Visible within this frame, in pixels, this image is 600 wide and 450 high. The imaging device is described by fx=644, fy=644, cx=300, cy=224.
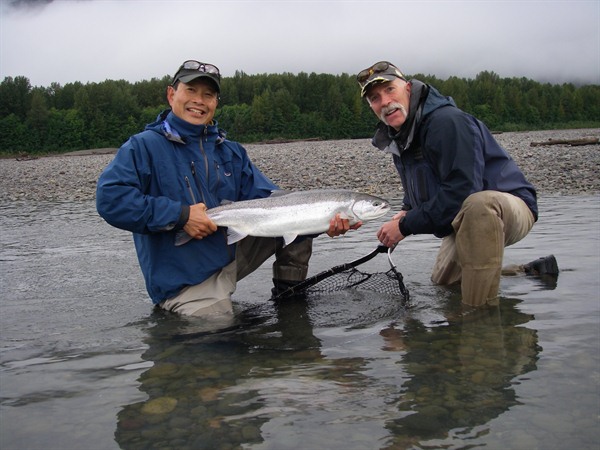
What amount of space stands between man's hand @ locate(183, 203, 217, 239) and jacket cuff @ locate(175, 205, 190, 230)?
1.0 inches

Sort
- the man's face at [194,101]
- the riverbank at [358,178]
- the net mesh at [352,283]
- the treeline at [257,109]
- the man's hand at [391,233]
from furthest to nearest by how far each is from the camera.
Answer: the treeline at [257,109], the riverbank at [358,178], the net mesh at [352,283], the man's face at [194,101], the man's hand at [391,233]

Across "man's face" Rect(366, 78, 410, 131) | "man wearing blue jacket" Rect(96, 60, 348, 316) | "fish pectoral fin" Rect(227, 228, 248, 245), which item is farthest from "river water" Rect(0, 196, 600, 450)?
"man's face" Rect(366, 78, 410, 131)

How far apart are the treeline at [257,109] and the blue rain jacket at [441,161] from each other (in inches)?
3060

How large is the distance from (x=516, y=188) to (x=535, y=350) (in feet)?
6.15

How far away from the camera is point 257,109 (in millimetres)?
86812

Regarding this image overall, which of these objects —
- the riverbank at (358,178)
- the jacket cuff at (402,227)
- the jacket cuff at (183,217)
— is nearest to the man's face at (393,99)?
the jacket cuff at (402,227)

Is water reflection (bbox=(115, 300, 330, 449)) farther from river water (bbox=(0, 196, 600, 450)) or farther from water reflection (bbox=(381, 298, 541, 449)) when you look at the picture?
water reflection (bbox=(381, 298, 541, 449))

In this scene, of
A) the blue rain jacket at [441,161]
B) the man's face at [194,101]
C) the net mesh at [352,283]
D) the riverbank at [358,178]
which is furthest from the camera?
the riverbank at [358,178]

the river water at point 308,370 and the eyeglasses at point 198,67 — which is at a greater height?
the eyeglasses at point 198,67

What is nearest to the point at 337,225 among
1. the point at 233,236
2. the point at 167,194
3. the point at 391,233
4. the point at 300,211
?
the point at 300,211

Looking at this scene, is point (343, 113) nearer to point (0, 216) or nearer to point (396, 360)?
point (0, 216)

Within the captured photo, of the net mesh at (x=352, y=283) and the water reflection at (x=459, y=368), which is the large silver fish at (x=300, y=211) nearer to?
the net mesh at (x=352, y=283)

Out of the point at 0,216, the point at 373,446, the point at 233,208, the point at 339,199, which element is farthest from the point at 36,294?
the point at 0,216

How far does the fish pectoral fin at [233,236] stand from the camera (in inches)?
216
